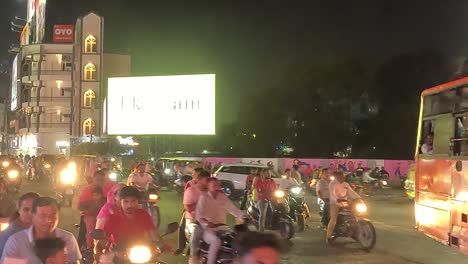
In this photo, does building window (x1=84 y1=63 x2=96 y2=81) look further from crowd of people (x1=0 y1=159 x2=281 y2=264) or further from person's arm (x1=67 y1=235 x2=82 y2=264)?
person's arm (x1=67 y1=235 x2=82 y2=264)

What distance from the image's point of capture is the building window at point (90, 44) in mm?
71438

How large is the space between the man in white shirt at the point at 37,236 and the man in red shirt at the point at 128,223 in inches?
47.9

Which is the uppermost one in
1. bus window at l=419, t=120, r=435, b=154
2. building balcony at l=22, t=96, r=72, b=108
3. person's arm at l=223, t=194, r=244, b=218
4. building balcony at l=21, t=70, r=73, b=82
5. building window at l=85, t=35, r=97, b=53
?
building window at l=85, t=35, r=97, b=53

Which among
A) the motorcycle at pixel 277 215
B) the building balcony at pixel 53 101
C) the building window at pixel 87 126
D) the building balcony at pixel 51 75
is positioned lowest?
the motorcycle at pixel 277 215

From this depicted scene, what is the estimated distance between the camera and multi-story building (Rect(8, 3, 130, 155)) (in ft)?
234

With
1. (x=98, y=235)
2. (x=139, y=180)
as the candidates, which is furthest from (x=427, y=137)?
(x=139, y=180)

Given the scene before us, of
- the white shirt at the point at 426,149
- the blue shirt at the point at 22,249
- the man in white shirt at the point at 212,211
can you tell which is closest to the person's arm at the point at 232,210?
the man in white shirt at the point at 212,211

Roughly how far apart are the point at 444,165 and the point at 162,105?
106 ft

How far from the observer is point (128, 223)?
21.0 ft

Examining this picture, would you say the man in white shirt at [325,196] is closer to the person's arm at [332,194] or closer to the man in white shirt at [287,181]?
the person's arm at [332,194]

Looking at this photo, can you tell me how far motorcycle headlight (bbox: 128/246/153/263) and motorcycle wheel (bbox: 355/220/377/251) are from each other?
7.31 meters

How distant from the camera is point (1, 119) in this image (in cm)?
11756

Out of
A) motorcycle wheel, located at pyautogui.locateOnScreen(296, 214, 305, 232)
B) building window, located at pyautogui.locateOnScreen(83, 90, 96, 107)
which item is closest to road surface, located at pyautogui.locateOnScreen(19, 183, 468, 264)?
motorcycle wheel, located at pyautogui.locateOnScreen(296, 214, 305, 232)

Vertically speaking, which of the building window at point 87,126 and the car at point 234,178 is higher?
the building window at point 87,126
